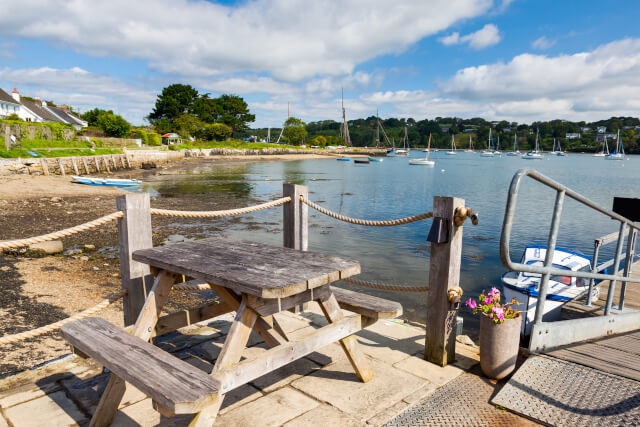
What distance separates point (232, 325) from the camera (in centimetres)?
252

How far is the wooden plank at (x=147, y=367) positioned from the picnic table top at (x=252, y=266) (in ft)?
1.79

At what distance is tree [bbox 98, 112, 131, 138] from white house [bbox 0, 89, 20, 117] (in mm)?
11341

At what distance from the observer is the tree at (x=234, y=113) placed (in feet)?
317

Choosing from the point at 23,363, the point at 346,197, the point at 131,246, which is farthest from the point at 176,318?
the point at 346,197

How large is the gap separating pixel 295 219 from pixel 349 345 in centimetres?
193

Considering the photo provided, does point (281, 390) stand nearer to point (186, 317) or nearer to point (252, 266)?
point (186, 317)

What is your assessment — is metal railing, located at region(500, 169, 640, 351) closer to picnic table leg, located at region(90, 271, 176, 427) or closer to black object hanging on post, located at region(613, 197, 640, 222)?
black object hanging on post, located at region(613, 197, 640, 222)

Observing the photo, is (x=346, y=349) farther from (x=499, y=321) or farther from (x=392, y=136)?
(x=392, y=136)

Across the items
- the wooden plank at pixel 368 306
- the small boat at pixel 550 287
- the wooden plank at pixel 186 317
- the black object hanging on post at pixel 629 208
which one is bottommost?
the small boat at pixel 550 287

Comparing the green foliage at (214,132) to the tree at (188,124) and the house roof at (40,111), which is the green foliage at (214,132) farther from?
the house roof at (40,111)

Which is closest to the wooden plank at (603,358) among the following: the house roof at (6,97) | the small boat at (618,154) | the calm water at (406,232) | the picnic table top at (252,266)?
the picnic table top at (252,266)

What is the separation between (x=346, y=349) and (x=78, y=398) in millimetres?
2141

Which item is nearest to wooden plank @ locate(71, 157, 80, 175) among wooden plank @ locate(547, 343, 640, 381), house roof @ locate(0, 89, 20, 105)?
house roof @ locate(0, 89, 20, 105)

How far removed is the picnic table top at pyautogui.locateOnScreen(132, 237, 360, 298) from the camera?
256 centimetres
